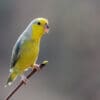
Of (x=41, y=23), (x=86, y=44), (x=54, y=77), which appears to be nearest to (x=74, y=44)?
(x=86, y=44)

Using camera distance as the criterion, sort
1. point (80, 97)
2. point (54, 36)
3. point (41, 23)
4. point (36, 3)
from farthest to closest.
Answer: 1. point (36, 3)
2. point (54, 36)
3. point (80, 97)
4. point (41, 23)

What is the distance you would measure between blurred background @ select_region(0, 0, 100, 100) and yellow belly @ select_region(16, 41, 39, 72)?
2259mm

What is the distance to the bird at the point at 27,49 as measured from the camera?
2.45 feet

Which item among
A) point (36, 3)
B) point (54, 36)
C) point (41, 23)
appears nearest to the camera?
point (41, 23)

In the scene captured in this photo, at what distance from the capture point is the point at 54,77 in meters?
3.30

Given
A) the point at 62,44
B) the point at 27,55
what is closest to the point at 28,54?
the point at 27,55

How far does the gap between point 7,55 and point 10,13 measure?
402 millimetres

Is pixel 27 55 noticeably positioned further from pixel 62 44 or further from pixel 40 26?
pixel 62 44

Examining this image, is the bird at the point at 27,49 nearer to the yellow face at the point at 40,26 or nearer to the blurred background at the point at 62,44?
the yellow face at the point at 40,26

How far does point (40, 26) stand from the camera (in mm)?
756

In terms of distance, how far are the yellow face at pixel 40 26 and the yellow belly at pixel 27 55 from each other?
3 centimetres

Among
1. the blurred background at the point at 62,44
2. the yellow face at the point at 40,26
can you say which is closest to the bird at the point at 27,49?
the yellow face at the point at 40,26

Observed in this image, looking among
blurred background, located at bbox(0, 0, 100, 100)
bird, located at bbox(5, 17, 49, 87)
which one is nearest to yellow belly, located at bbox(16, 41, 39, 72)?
bird, located at bbox(5, 17, 49, 87)

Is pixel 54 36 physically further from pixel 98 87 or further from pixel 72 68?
pixel 98 87
